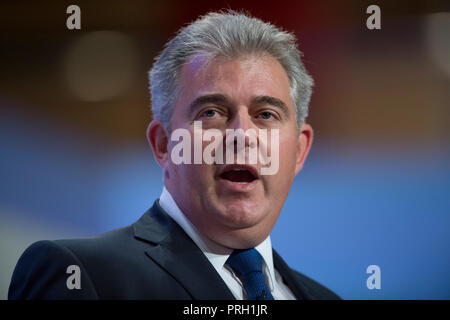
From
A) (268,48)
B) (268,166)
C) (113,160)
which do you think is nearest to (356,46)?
(268,48)

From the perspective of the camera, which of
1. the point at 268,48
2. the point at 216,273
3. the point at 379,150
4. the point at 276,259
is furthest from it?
the point at 379,150

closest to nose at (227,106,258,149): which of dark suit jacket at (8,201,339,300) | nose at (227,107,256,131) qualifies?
nose at (227,107,256,131)

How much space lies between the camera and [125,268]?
1.66 meters

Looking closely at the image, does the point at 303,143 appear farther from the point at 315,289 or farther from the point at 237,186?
the point at 315,289

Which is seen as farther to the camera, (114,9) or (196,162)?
(114,9)

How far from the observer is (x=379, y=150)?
214 centimetres

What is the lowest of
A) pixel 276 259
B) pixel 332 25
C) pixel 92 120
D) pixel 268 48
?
pixel 276 259

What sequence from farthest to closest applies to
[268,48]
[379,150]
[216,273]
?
1. [379,150]
2. [268,48]
3. [216,273]

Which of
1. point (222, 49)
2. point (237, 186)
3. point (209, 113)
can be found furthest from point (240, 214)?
point (222, 49)

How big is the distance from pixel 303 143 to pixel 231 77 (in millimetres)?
437

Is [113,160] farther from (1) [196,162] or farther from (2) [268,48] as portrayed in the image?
(2) [268,48]

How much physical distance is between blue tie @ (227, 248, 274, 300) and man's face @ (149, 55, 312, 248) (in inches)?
1.5

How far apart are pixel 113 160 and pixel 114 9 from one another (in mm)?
591

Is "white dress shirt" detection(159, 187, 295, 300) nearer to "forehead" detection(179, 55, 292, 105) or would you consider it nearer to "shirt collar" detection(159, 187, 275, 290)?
"shirt collar" detection(159, 187, 275, 290)
